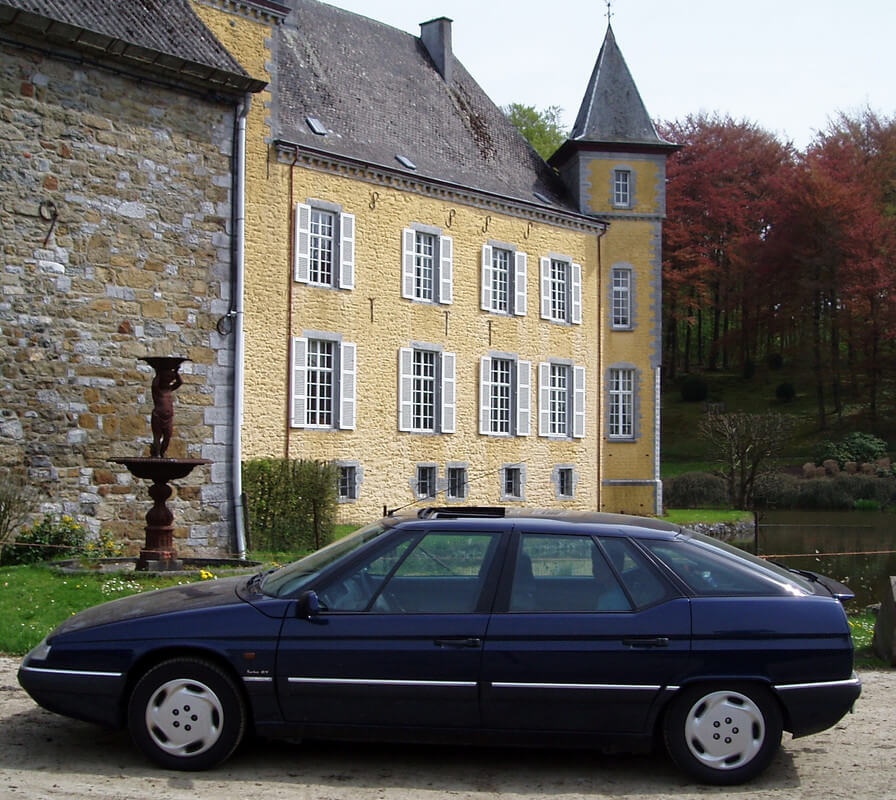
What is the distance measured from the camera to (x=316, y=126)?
82.6 ft

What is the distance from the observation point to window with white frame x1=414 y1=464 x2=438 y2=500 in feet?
87.5

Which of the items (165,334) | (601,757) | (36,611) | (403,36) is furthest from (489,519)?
(403,36)

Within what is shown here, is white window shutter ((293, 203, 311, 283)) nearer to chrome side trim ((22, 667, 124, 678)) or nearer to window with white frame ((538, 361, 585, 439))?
window with white frame ((538, 361, 585, 439))

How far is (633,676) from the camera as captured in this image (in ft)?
18.5

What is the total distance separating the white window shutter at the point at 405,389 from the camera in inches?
1033

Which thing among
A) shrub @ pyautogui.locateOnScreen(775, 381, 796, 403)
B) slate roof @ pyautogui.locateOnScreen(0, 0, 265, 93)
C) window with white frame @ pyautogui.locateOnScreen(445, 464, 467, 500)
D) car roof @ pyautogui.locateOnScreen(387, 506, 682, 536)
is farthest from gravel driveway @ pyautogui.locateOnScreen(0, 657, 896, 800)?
shrub @ pyautogui.locateOnScreen(775, 381, 796, 403)

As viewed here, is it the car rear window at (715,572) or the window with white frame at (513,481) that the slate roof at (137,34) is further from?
the window with white frame at (513,481)

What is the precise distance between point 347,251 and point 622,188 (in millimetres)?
10902

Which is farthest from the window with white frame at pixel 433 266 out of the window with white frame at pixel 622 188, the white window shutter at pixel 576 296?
the window with white frame at pixel 622 188

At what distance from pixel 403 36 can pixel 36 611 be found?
80.4 feet

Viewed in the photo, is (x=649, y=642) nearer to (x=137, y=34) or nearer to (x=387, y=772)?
(x=387, y=772)

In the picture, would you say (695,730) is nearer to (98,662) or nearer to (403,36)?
(98,662)

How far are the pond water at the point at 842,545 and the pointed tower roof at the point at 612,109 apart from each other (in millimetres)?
11783

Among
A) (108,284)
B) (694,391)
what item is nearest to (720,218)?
(694,391)
